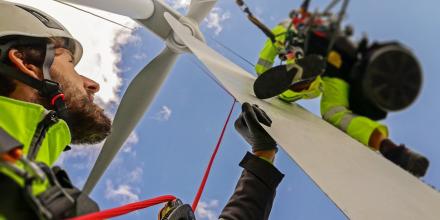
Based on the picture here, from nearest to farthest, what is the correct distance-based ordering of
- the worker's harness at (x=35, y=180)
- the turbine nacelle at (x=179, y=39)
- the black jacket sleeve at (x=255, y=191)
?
1. the worker's harness at (x=35, y=180)
2. the black jacket sleeve at (x=255, y=191)
3. the turbine nacelle at (x=179, y=39)

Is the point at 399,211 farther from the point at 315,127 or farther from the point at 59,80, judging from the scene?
the point at 59,80

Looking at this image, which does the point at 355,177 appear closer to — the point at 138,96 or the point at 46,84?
the point at 46,84

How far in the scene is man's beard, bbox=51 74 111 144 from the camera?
10.6 ft

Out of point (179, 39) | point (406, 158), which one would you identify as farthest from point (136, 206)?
point (179, 39)

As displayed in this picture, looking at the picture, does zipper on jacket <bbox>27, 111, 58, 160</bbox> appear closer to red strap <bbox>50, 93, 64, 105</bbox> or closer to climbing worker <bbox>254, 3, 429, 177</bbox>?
red strap <bbox>50, 93, 64, 105</bbox>

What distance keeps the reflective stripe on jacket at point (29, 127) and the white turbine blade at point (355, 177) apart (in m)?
1.20

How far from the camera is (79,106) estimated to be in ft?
10.7

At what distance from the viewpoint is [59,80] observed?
322 centimetres

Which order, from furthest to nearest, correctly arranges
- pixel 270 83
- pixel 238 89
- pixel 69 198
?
pixel 238 89, pixel 270 83, pixel 69 198

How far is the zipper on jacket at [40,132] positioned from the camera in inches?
81.1

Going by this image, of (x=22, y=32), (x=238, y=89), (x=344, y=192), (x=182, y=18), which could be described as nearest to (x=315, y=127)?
(x=344, y=192)

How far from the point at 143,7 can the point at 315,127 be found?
5.05 m

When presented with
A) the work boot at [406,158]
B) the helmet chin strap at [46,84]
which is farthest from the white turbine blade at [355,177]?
the helmet chin strap at [46,84]

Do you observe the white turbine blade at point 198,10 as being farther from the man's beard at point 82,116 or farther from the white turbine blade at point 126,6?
the man's beard at point 82,116
